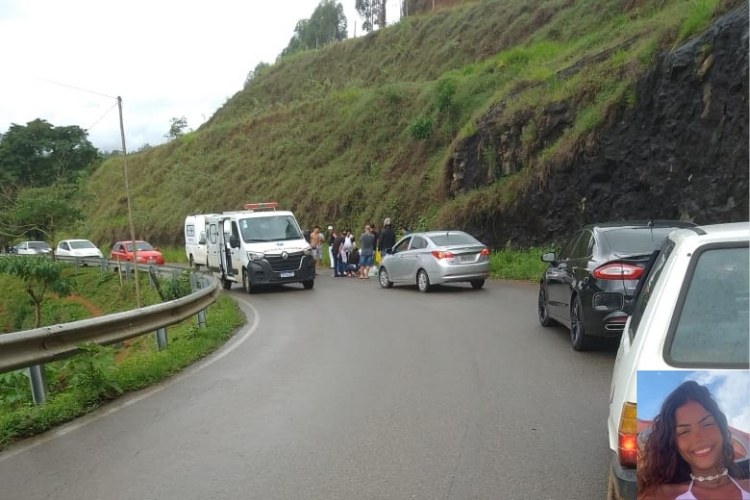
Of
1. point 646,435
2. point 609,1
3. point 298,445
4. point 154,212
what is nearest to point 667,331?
point 646,435

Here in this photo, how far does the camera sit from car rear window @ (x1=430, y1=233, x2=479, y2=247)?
1828 cm

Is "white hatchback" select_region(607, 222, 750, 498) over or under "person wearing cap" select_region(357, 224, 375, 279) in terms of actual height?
over

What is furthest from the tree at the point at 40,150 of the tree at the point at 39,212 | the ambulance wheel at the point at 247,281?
the ambulance wheel at the point at 247,281

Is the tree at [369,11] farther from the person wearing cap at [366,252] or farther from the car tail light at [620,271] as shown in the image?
the car tail light at [620,271]

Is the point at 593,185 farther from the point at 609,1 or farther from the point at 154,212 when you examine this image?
the point at 154,212

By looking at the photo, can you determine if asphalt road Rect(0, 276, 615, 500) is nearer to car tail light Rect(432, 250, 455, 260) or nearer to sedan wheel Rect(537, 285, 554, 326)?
sedan wheel Rect(537, 285, 554, 326)

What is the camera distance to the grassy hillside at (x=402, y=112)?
2488cm

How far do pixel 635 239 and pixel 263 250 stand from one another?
12755mm

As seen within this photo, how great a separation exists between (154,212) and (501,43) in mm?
28331

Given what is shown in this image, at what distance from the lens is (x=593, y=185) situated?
70.9ft

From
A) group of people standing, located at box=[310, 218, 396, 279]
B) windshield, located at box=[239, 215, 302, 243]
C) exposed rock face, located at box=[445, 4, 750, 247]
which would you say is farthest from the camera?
group of people standing, located at box=[310, 218, 396, 279]

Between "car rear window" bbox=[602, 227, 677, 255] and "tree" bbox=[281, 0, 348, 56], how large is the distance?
285 feet

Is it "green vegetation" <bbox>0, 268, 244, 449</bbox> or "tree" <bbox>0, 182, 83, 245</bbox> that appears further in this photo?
"tree" <bbox>0, 182, 83, 245</bbox>

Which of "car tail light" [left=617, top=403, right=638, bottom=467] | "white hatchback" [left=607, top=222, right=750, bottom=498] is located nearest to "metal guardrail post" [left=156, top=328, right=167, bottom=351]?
"white hatchback" [left=607, top=222, right=750, bottom=498]
